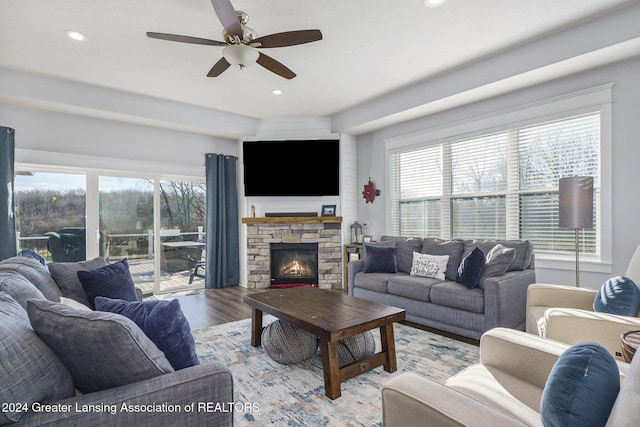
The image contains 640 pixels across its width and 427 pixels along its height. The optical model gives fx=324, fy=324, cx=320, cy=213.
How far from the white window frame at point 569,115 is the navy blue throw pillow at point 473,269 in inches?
38.2

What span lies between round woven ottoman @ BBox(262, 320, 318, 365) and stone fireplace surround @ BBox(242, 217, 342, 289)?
282cm

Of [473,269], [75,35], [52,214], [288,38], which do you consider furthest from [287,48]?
[52,214]

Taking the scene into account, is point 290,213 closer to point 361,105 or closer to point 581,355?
point 361,105

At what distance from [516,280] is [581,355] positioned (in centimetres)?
239

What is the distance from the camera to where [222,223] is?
18.5 ft

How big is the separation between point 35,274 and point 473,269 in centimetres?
355

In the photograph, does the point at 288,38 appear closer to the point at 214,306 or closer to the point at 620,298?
the point at 620,298

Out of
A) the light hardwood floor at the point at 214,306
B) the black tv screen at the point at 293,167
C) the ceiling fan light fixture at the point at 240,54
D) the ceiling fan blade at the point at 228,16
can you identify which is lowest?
the light hardwood floor at the point at 214,306

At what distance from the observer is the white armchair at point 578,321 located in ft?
6.15

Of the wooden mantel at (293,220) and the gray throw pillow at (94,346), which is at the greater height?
the wooden mantel at (293,220)

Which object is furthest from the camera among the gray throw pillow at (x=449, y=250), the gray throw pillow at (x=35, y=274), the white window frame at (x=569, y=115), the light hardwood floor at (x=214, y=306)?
the light hardwood floor at (x=214, y=306)

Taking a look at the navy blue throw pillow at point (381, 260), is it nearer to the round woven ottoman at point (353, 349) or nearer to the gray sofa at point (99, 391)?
the round woven ottoman at point (353, 349)

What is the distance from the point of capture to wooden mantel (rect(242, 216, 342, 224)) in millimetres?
5441

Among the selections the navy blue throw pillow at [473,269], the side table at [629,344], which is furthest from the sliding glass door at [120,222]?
the side table at [629,344]
